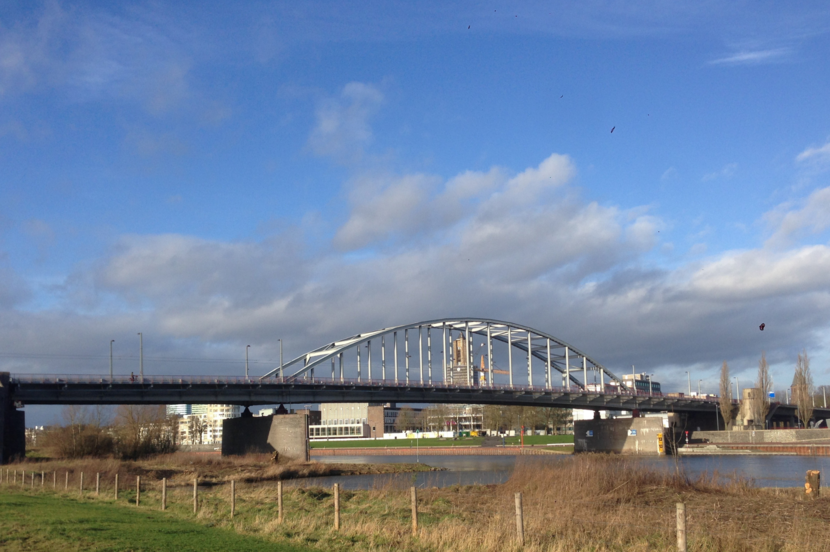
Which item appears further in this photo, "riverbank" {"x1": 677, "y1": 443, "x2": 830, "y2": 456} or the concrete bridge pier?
"riverbank" {"x1": 677, "y1": 443, "x2": 830, "y2": 456}

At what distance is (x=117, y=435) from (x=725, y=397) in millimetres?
91188

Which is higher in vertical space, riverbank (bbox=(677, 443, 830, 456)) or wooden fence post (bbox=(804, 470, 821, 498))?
wooden fence post (bbox=(804, 470, 821, 498))

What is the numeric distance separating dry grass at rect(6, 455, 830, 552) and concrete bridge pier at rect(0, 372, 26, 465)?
129 ft

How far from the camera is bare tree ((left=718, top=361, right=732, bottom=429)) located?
119 metres

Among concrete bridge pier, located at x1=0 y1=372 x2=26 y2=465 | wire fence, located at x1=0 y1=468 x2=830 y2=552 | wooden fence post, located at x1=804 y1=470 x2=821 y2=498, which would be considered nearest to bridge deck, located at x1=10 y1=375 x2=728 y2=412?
concrete bridge pier, located at x1=0 y1=372 x2=26 y2=465

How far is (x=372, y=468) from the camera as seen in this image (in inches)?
3002

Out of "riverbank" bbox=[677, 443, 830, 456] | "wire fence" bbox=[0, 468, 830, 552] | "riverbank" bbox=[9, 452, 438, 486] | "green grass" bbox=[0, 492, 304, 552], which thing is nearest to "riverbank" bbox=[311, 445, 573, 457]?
"riverbank" bbox=[677, 443, 830, 456]

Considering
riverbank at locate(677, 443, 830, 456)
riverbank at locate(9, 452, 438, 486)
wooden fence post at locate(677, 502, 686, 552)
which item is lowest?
riverbank at locate(677, 443, 830, 456)

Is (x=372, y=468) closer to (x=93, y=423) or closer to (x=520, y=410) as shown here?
(x=93, y=423)

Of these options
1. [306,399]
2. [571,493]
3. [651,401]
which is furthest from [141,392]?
[651,401]

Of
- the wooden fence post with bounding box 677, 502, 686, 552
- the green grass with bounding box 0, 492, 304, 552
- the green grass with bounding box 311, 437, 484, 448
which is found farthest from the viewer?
the green grass with bounding box 311, 437, 484, 448

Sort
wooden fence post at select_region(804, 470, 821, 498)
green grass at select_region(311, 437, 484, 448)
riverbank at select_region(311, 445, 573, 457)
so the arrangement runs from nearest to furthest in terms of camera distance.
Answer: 1. wooden fence post at select_region(804, 470, 821, 498)
2. riverbank at select_region(311, 445, 573, 457)
3. green grass at select_region(311, 437, 484, 448)

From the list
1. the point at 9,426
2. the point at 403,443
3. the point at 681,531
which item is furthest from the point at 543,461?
the point at 403,443

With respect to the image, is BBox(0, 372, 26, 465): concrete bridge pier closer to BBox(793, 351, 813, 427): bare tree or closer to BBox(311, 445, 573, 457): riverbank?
BBox(311, 445, 573, 457): riverbank
